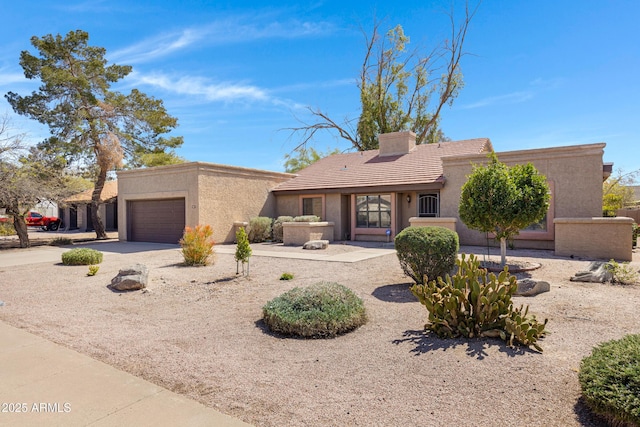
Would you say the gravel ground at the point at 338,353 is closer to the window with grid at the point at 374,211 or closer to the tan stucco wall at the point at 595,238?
the tan stucco wall at the point at 595,238

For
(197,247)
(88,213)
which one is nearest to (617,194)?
(197,247)

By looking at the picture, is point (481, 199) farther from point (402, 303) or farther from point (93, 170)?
point (93, 170)

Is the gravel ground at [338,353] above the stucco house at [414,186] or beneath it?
beneath

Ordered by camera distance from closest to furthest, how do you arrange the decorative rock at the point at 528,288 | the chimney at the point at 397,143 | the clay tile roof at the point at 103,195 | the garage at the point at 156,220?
the decorative rock at the point at 528,288
the garage at the point at 156,220
the chimney at the point at 397,143
the clay tile roof at the point at 103,195

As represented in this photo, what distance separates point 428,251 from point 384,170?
12.8 meters

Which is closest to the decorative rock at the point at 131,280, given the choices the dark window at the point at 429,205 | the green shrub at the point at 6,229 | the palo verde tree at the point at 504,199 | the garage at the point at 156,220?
the palo verde tree at the point at 504,199

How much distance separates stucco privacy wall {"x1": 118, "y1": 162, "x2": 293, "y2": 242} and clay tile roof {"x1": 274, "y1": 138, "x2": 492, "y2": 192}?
4.81 ft

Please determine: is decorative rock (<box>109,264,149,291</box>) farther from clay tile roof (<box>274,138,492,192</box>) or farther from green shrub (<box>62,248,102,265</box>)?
clay tile roof (<box>274,138,492,192</box>)

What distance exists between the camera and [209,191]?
18516 millimetres

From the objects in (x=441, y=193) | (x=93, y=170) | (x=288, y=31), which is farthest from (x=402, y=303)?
(x=93, y=170)

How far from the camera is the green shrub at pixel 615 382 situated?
2.92m

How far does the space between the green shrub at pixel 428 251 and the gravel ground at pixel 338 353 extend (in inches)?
25.3

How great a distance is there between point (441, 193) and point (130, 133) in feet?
62.8

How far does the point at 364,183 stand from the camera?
19078mm
